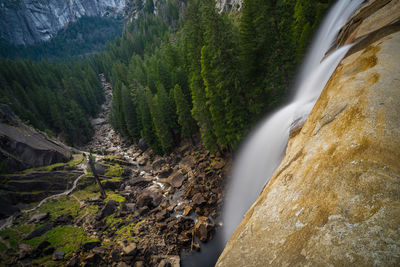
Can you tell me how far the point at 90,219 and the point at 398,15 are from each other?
29726 millimetres

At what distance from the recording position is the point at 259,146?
17953mm

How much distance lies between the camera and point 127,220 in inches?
828

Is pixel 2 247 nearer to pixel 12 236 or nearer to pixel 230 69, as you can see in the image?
pixel 12 236

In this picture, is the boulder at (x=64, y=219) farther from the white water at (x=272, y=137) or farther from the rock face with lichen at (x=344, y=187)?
the rock face with lichen at (x=344, y=187)

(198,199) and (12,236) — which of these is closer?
(12,236)

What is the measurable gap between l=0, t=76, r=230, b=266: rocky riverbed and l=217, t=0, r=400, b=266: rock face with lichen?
1248 centimetres

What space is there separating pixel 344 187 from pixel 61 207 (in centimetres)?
3056

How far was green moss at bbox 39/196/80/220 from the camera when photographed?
23.3 m

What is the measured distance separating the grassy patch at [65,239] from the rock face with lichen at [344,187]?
1804 cm

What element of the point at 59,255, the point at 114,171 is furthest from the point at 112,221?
the point at 114,171

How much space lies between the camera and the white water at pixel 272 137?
14.3 metres

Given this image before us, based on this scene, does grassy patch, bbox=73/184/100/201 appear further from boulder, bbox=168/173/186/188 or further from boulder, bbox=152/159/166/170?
boulder, bbox=168/173/186/188

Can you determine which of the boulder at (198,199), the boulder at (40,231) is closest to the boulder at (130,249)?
the boulder at (198,199)

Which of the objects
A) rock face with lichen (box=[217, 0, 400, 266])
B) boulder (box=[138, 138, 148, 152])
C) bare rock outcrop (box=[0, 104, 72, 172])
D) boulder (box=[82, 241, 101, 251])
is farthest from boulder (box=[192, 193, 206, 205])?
boulder (box=[138, 138, 148, 152])
